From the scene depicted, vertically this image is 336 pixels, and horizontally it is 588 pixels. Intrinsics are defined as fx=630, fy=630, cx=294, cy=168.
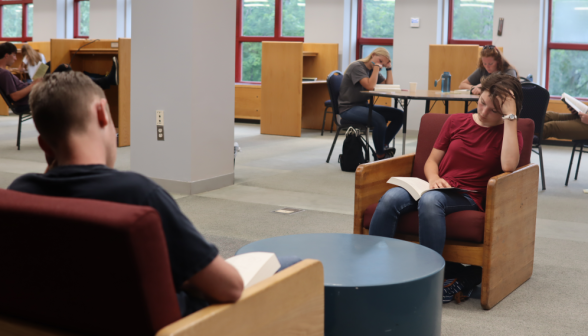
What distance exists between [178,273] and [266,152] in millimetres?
5628

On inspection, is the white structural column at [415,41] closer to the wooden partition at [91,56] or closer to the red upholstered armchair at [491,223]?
the wooden partition at [91,56]

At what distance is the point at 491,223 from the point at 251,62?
8.34 meters

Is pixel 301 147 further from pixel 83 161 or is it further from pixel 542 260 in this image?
pixel 83 161

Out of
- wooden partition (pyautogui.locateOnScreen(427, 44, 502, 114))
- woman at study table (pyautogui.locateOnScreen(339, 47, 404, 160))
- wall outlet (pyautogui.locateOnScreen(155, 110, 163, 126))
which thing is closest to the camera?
wall outlet (pyautogui.locateOnScreen(155, 110, 163, 126))

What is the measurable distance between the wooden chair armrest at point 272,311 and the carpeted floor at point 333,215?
972 millimetres

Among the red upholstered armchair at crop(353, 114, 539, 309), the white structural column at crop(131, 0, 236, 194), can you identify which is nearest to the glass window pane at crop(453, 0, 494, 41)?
the white structural column at crop(131, 0, 236, 194)

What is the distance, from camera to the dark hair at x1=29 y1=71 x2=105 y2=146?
3.71 ft

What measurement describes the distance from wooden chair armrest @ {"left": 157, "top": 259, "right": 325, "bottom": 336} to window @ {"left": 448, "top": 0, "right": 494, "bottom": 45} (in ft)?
25.4

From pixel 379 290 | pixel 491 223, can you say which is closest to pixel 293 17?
pixel 491 223

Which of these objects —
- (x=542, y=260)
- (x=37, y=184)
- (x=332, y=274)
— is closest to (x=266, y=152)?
(x=542, y=260)

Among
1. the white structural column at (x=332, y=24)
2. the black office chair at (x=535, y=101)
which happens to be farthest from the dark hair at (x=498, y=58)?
the white structural column at (x=332, y=24)

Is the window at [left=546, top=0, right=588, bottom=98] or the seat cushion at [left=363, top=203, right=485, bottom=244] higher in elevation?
the window at [left=546, top=0, right=588, bottom=98]

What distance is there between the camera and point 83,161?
1.16 meters

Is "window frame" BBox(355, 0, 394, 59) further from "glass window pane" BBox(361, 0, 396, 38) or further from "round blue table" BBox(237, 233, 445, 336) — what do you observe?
"round blue table" BBox(237, 233, 445, 336)
